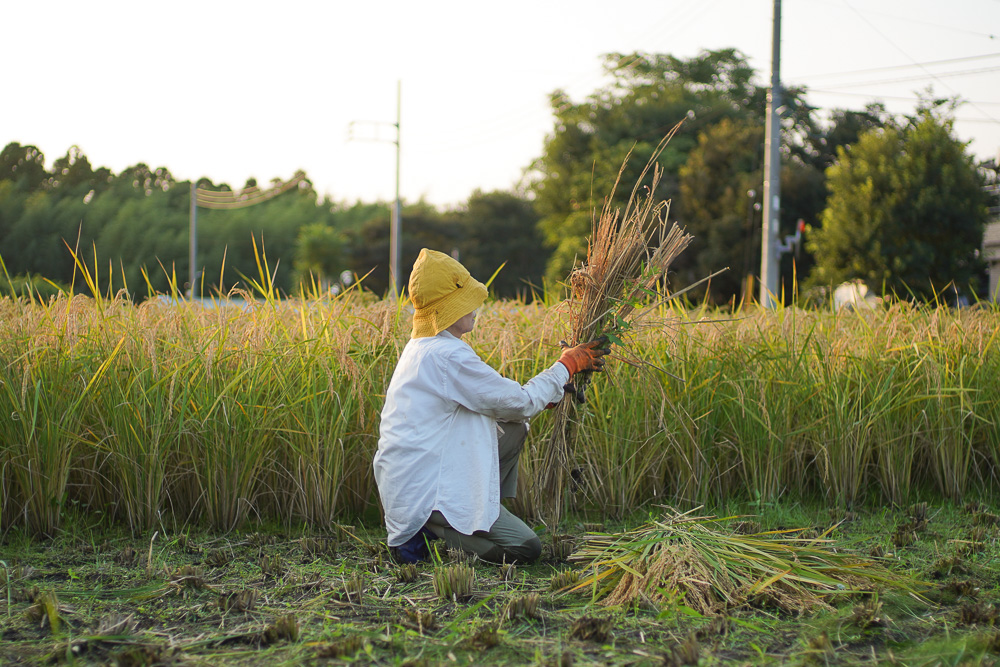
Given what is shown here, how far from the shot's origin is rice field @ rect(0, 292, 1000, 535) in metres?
3.25

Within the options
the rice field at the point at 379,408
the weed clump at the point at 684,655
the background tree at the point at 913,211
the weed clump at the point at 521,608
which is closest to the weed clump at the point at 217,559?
the rice field at the point at 379,408

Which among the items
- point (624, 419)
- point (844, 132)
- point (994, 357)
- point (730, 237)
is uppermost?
point (844, 132)

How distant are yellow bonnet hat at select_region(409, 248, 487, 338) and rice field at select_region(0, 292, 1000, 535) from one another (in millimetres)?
650

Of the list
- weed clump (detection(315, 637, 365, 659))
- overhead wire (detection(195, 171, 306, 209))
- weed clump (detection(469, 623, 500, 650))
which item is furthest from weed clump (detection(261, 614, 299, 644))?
overhead wire (detection(195, 171, 306, 209))

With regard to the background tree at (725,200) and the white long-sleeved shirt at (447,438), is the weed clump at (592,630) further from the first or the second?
the background tree at (725,200)

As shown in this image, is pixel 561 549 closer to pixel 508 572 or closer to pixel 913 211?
pixel 508 572

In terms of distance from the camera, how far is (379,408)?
11.7ft

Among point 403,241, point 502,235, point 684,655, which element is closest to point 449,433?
point 684,655

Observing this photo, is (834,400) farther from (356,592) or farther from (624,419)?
(356,592)

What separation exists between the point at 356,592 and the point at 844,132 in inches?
1097

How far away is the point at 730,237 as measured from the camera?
22.9 meters

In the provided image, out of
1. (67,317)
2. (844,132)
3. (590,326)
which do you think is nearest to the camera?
(590,326)

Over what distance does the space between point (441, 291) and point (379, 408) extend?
0.88 meters

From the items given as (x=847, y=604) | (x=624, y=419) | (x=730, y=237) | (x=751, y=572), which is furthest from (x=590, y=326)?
(x=730, y=237)
